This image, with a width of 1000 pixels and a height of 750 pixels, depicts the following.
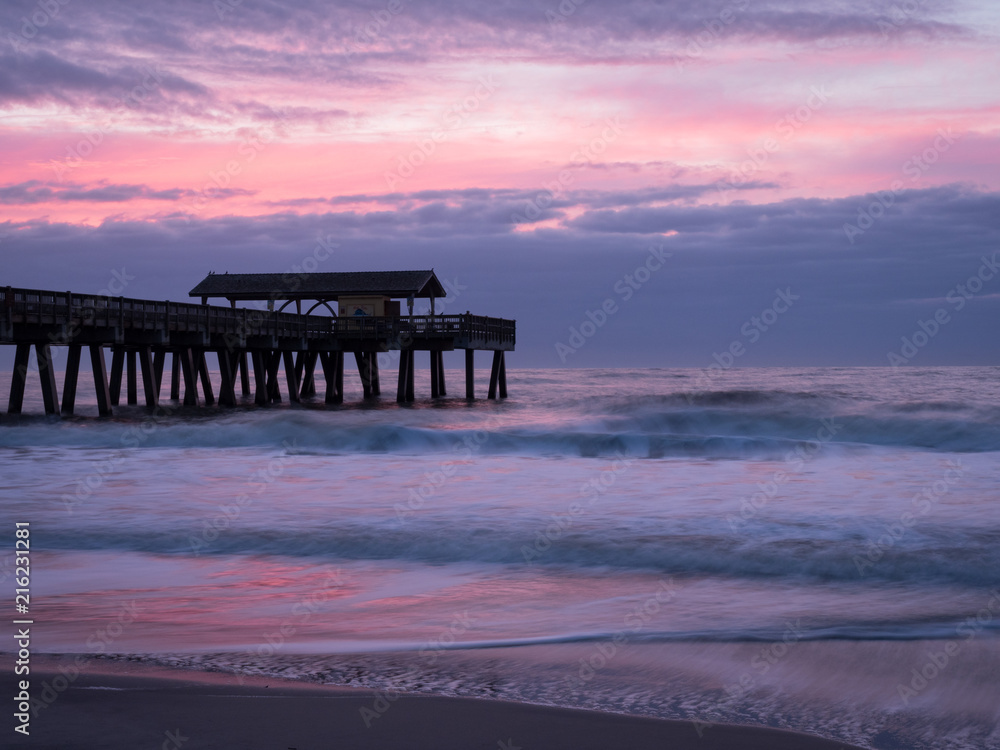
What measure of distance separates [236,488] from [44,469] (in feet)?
15.2

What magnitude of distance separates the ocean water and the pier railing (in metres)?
4.41

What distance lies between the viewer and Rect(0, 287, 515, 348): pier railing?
73.6ft

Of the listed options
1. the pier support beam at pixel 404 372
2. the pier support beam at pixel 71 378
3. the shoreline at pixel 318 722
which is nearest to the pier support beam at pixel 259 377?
the pier support beam at pixel 404 372

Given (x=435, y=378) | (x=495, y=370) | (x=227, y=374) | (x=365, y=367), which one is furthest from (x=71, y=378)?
(x=495, y=370)

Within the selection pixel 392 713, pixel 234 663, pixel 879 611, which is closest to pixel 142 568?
pixel 234 663

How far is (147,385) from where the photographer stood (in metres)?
29.0

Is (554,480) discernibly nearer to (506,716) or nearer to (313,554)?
(313,554)

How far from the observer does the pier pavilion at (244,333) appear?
937 inches

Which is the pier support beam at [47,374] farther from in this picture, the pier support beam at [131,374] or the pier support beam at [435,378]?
the pier support beam at [435,378]

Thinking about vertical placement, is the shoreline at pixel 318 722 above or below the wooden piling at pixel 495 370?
below

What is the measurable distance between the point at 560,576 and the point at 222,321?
930 inches

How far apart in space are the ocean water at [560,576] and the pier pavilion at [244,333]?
5053mm

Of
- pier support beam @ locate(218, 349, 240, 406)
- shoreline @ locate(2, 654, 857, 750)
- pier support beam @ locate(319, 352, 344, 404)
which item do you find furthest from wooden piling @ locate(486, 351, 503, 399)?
shoreline @ locate(2, 654, 857, 750)

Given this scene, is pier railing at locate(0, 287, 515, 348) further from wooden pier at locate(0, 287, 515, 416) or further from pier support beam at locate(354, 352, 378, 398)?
pier support beam at locate(354, 352, 378, 398)
